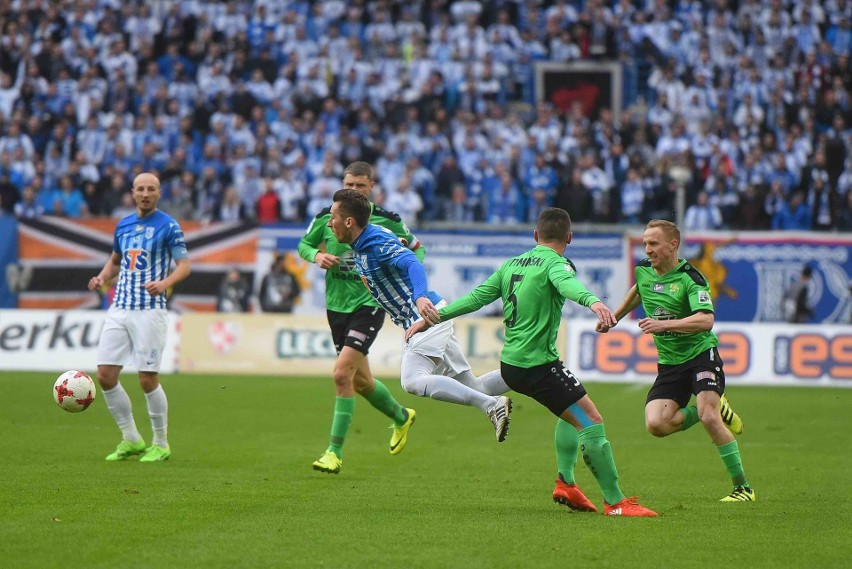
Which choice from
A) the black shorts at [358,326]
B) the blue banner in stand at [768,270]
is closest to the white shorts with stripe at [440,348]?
the black shorts at [358,326]

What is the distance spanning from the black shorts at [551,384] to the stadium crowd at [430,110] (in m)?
16.7

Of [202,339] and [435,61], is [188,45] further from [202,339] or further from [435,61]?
[202,339]

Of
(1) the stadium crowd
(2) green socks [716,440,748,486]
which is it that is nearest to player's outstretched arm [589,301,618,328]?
(2) green socks [716,440,748,486]

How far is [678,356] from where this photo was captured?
32.0 ft

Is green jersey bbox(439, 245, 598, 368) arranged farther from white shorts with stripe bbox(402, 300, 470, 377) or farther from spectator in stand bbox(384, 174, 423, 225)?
spectator in stand bbox(384, 174, 423, 225)

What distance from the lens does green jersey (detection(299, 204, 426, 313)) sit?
11391 millimetres

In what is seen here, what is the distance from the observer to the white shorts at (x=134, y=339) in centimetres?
1154

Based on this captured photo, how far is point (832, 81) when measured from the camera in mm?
28703

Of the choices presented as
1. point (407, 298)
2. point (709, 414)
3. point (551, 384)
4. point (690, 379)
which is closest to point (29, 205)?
point (407, 298)

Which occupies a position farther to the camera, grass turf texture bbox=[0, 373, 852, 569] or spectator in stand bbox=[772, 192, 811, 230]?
spectator in stand bbox=[772, 192, 811, 230]

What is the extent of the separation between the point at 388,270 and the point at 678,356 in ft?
7.27

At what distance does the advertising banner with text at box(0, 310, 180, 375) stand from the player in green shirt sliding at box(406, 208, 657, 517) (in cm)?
1381

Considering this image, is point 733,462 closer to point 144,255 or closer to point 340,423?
point 340,423

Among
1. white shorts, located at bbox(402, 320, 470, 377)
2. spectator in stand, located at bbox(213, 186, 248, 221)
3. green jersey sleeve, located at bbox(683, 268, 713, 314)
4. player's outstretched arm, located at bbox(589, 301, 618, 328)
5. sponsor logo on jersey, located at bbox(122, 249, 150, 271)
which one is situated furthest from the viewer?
spectator in stand, located at bbox(213, 186, 248, 221)
